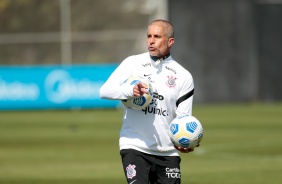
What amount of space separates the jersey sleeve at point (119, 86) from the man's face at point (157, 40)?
328 millimetres

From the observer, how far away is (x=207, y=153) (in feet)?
63.7

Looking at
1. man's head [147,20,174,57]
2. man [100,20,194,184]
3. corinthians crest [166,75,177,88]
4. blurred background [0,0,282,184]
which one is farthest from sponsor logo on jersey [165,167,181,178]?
blurred background [0,0,282,184]

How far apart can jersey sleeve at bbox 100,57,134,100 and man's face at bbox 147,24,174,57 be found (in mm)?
328

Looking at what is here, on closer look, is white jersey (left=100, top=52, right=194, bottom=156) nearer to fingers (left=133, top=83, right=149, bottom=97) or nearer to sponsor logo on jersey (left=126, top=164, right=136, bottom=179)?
sponsor logo on jersey (left=126, top=164, right=136, bottom=179)

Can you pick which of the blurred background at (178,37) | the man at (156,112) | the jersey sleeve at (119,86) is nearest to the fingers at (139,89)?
the jersey sleeve at (119,86)

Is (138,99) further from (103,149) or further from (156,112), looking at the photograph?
(103,149)

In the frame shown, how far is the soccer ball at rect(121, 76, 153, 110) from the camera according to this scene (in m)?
9.19

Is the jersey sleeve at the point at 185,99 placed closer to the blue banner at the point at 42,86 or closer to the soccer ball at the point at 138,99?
the soccer ball at the point at 138,99

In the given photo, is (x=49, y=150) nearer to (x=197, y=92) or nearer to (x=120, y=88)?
(x=120, y=88)

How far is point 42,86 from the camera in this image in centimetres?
3162

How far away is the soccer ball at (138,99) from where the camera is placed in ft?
30.1

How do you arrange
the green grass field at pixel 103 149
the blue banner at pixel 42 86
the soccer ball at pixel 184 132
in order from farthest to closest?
the blue banner at pixel 42 86
the green grass field at pixel 103 149
the soccer ball at pixel 184 132

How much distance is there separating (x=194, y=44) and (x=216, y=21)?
136 cm

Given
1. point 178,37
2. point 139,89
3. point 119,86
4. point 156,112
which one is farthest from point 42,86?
point 139,89
